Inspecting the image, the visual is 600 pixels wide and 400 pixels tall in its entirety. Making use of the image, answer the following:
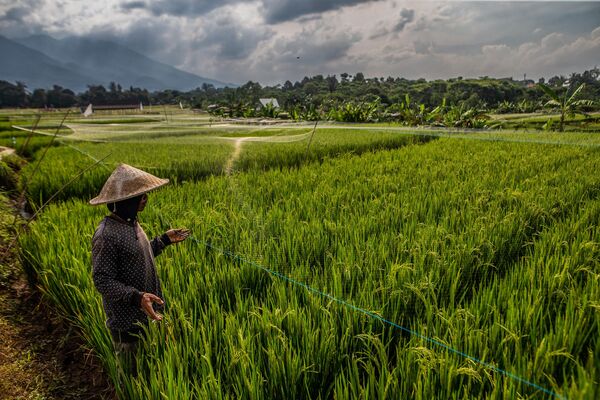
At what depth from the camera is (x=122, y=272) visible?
1695mm

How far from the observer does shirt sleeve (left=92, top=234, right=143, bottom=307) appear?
1576 millimetres

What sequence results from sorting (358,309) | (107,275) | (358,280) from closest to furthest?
1. (107,275)
2. (358,309)
3. (358,280)

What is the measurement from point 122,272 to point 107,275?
9 centimetres

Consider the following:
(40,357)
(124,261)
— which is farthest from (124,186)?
(40,357)

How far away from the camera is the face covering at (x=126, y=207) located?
1674mm

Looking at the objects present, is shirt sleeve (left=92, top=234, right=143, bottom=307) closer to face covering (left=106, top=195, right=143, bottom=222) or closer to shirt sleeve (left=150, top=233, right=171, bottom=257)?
face covering (left=106, top=195, right=143, bottom=222)

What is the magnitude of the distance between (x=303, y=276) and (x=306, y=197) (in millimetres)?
1787

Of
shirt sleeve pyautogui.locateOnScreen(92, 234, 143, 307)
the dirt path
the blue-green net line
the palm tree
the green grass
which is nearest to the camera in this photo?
the blue-green net line

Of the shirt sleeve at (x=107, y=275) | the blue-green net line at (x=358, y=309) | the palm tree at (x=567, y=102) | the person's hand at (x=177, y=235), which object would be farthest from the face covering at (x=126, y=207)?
the palm tree at (x=567, y=102)

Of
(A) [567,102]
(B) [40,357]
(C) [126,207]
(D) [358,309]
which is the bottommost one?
(B) [40,357]

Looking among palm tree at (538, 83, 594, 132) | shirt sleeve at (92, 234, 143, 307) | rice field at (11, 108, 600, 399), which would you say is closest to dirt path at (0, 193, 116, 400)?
rice field at (11, 108, 600, 399)

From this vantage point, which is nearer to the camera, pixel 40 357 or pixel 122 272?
pixel 122 272

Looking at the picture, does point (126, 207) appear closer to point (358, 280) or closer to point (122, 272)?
point (122, 272)

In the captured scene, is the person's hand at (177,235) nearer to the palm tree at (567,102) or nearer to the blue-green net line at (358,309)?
the blue-green net line at (358,309)
